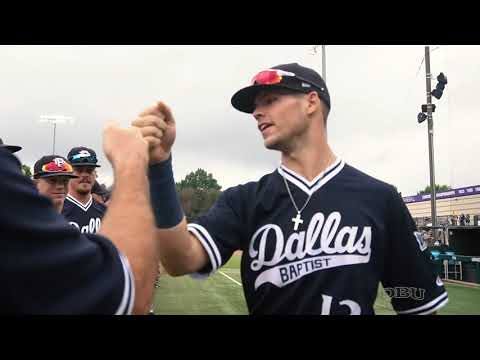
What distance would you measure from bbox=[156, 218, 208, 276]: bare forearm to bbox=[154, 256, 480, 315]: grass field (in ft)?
16.9

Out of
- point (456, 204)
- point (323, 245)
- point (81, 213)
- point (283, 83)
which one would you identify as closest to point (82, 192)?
point (81, 213)

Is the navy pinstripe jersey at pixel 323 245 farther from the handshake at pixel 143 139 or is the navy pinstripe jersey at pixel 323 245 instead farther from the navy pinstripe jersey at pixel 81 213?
the navy pinstripe jersey at pixel 81 213

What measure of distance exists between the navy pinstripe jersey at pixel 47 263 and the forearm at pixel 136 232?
37mm

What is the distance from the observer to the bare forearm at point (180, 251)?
1.65 m

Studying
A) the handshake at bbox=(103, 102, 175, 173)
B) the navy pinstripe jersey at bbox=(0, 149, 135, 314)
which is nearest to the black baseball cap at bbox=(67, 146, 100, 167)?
the handshake at bbox=(103, 102, 175, 173)

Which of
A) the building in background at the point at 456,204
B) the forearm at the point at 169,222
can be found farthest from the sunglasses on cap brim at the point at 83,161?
the building in background at the point at 456,204

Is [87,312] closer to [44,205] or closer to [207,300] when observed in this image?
[44,205]

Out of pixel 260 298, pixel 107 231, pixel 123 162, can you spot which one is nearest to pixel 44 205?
pixel 107 231

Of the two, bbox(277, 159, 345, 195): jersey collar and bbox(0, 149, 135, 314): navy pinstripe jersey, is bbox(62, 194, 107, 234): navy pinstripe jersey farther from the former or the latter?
bbox(0, 149, 135, 314): navy pinstripe jersey

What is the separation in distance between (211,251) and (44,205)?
3.22 feet

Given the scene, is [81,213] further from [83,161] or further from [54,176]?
[54,176]

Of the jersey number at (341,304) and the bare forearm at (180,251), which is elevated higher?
the bare forearm at (180,251)

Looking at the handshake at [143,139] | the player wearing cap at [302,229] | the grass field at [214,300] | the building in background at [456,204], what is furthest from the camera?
the building in background at [456,204]
